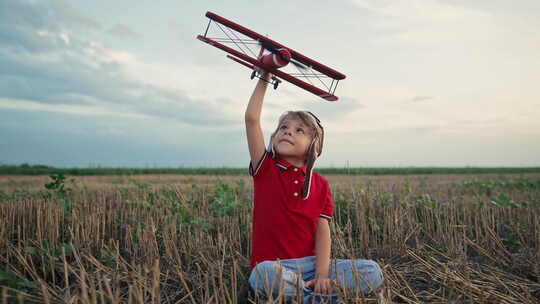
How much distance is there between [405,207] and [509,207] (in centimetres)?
163

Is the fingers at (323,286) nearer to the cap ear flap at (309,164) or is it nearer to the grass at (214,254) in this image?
the grass at (214,254)

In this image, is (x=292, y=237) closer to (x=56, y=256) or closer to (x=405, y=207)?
(x=56, y=256)

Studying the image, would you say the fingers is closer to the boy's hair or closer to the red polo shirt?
the red polo shirt

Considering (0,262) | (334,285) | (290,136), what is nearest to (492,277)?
(334,285)

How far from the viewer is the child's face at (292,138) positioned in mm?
2850

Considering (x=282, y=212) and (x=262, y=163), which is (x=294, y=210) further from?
(x=262, y=163)

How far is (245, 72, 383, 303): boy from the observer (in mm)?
2709

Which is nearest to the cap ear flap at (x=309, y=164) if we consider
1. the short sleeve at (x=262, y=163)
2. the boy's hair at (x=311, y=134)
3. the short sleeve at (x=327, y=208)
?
the boy's hair at (x=311, y=134)

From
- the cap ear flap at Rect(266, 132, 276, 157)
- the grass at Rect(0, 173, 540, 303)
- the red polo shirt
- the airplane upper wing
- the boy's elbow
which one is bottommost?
the grass at Rect(0, 173, 540, 303)

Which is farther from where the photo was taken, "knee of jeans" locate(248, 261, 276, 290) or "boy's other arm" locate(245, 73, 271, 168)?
"boy's other arm" locate(245, 73, 271, 168)

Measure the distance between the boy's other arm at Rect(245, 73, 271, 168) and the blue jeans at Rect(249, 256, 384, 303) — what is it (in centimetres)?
83

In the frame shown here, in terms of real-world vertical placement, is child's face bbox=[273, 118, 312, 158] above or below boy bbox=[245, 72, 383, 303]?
above

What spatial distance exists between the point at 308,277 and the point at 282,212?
21.5 inches

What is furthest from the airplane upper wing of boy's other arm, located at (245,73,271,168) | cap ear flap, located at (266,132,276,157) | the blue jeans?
the blue jeans
